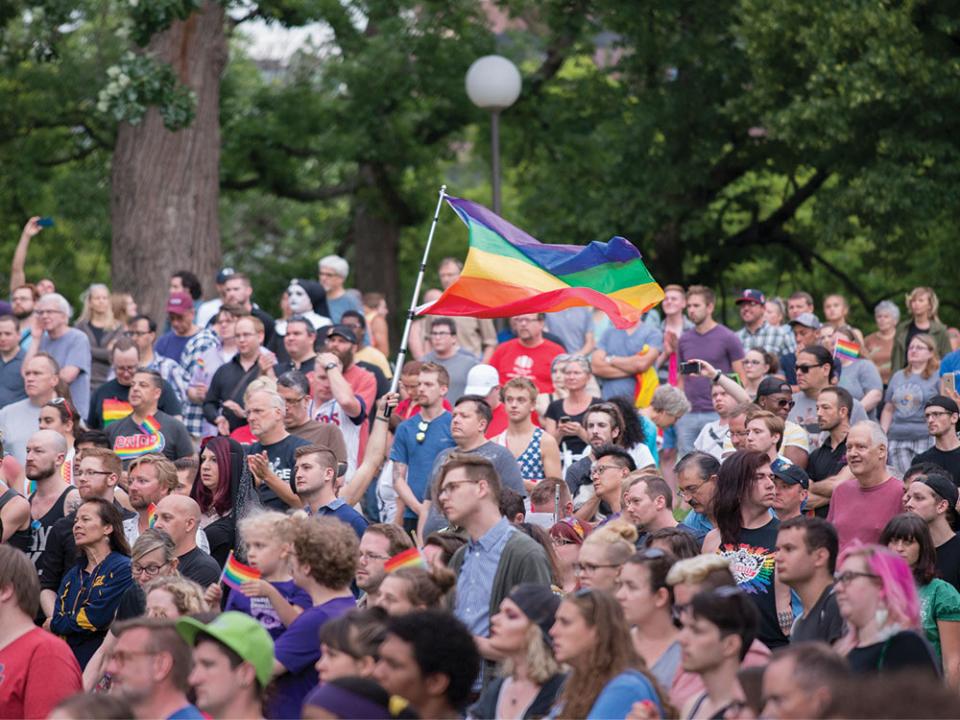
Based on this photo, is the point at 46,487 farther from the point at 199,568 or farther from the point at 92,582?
the point at 199,568

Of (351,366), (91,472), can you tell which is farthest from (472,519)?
(351,366)

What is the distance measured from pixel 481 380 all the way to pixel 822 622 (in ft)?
17.6

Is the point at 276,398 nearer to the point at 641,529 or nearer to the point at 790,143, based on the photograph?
the point at 641,529

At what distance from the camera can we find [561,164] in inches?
922

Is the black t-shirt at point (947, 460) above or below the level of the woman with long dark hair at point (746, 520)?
below

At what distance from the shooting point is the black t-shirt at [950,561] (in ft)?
30.1

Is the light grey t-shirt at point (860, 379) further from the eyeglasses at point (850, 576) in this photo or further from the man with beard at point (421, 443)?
the eyeglasses at point (850, 576)

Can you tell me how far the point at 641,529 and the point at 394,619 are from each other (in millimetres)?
3259

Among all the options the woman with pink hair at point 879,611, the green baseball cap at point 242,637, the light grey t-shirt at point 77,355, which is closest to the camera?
the green baseball cap at point 242,637

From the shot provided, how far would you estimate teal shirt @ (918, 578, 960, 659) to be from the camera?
8.62 m

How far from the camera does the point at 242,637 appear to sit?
6.34 m

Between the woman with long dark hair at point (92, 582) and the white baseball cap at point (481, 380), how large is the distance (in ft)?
13.2

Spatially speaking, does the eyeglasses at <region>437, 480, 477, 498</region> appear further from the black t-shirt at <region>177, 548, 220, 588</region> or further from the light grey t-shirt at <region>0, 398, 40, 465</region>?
the light grey t-shirt at <region>0, 398, 40, 465</region>

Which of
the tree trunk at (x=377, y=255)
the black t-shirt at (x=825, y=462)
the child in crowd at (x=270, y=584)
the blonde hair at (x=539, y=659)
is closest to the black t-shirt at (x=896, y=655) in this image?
the blonde hair at (x=539, y=659)
